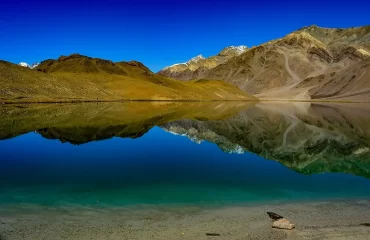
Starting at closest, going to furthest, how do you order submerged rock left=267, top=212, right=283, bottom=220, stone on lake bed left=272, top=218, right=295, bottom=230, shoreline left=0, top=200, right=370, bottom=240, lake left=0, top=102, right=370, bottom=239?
shoreline left=0, top=200, right=370, bottom=240, stone on lake bed left=272, top=218, right=295, bottom=230, submerged rock left=267, top=212, right=283, bottom=220, lake left=0, top=102, right=370, bottom=239

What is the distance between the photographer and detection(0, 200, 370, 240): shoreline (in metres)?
11.1

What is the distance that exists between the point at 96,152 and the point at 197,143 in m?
10.0

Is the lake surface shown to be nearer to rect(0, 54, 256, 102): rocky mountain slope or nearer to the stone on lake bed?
the stone on lake bed

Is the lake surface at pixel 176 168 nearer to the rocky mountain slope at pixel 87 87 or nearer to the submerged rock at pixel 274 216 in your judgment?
the submerged rock at pixel 274 216

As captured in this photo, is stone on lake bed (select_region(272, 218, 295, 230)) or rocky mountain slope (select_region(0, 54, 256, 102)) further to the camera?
rocky mountain slope (select_region(0, 54, 256, 102))

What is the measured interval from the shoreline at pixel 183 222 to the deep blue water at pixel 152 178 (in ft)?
3.65

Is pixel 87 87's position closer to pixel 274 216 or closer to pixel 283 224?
pixel 274 216

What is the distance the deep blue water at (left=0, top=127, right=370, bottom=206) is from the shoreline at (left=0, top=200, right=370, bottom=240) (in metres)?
1.11

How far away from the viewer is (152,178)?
18.8 meters

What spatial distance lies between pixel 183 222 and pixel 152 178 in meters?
6.76

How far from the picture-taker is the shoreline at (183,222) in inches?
436

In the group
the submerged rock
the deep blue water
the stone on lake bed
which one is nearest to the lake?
the deep blue water

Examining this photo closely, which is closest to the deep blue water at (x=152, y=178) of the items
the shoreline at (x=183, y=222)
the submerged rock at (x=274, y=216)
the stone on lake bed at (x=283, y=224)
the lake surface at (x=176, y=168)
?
the lake surface at (x=176, y=168)

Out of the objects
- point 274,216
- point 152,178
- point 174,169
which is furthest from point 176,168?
point 274,216
